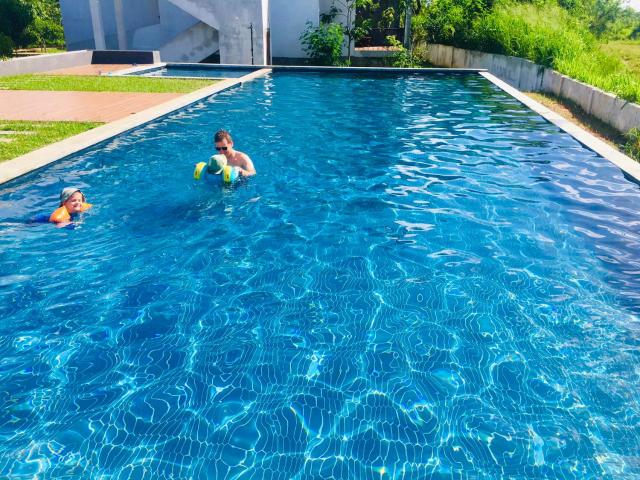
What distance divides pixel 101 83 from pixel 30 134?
22.9ft

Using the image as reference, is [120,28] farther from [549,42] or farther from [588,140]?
[588,140]

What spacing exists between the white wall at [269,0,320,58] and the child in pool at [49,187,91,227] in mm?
19607

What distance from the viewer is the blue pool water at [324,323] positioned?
11.0 feet

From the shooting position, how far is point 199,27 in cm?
2358

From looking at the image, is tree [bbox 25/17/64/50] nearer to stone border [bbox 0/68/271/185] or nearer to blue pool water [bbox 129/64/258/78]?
blue pool water [bbox 129/64/258/78]

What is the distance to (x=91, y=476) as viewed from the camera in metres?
3.12

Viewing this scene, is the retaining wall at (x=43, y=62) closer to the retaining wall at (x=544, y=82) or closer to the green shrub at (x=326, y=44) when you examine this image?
the green shrub at (x=326, y=44)

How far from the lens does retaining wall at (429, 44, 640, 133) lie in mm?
10672

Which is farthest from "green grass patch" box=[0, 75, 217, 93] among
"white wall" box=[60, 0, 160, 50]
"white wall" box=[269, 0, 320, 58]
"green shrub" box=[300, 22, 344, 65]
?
"white wall" box=[60, 0, 160, 50]

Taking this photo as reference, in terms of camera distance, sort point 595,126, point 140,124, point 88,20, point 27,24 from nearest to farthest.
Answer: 1. point 140,124
2. point 595,126
3. point 88,20
4. point 27,24

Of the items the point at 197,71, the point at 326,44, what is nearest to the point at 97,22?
the point at 197,71

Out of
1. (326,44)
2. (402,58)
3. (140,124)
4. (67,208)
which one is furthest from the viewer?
(326,44)

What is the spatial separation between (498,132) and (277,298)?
7989mm

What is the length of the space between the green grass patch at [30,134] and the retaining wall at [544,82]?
10.7 metres
